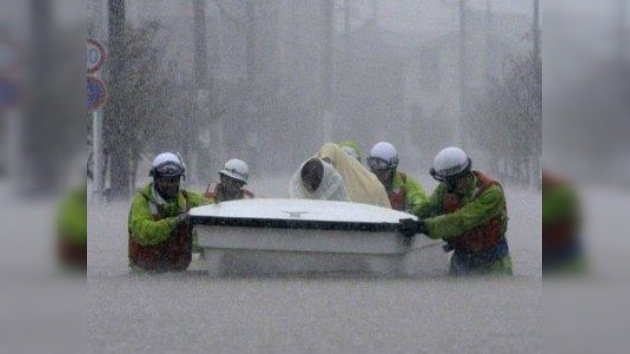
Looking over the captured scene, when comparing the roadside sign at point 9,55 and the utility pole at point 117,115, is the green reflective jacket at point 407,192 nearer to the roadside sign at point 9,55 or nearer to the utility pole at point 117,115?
the utility pole at point 117,115

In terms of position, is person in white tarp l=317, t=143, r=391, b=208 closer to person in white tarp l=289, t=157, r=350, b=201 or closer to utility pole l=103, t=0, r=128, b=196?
person in white tarp l=289, t=157, r=350, b=201

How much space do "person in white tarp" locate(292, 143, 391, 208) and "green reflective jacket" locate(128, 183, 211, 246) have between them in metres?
0.36

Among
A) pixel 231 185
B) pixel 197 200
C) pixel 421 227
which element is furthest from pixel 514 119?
pixel 197 200

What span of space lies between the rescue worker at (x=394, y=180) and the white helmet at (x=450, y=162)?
0.25ft

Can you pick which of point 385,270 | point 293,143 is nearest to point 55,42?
point 293,143

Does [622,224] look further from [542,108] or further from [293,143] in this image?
[293,143]

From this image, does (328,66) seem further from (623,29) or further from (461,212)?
(623,29)

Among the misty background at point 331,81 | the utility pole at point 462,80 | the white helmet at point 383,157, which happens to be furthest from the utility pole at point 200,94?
the utility pole at point 462,80

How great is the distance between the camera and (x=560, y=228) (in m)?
5.17

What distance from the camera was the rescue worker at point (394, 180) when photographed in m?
5.16

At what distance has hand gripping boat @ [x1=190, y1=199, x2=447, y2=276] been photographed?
509cm

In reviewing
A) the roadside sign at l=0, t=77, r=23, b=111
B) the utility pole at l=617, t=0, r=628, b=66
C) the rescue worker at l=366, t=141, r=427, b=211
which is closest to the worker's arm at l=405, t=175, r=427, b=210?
the rescue worker at l=366, t=141, r=427, b=211

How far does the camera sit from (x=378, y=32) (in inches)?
206

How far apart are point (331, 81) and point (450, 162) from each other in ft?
1.33
